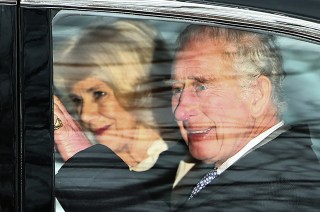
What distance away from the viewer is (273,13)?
2408 millimetres

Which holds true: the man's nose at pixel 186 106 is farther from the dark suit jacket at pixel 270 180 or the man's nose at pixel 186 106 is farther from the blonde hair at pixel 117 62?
the dark suit jacket at pixel 270 180

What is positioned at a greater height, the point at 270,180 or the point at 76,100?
the point at 76,100

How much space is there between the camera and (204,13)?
2412 millimetres

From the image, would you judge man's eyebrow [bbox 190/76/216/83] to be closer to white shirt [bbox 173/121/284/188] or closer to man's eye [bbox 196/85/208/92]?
man's eye [bbox 196/85/208/92]

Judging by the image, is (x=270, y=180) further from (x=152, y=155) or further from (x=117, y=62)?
(x=117, y=62)

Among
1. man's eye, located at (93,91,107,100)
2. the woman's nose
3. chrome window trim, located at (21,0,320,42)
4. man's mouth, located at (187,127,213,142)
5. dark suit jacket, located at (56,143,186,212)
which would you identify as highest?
chrome window trim, located at (21,0,320,42)

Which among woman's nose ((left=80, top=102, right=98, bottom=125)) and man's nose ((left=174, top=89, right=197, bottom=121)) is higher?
man's nose ((left=174, top=89, right=197, bottom=121))

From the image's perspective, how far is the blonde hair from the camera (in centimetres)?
244

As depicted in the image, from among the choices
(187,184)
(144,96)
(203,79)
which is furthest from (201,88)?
(187,184)

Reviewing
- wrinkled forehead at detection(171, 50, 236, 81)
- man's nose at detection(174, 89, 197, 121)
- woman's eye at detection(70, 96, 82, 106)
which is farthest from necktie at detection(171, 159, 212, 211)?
woman's eye at detection(70, 96, 82, 106)

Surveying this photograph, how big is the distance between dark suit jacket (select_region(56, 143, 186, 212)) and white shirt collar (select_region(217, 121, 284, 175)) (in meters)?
0.11

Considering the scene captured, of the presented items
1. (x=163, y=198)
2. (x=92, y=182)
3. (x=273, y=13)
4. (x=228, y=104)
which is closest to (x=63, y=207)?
(x=92, y=182)

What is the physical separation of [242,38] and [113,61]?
0.33 m

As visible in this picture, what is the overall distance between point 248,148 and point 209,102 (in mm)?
153
